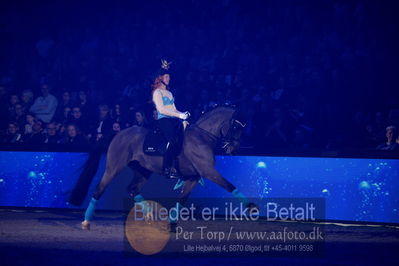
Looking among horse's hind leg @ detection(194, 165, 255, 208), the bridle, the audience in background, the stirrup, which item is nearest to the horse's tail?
the audience in background

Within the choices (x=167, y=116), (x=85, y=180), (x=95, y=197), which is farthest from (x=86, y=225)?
(x=167, y=116)

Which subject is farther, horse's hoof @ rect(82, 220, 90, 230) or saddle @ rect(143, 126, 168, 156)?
saddle @ rect(143, 126, 168, 156)

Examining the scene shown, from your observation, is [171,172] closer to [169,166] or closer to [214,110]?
[169,166]

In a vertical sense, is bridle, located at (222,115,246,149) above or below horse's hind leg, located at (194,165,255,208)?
above

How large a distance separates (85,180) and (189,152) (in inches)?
90.6

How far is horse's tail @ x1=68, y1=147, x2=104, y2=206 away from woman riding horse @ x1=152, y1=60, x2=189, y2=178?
1623mm

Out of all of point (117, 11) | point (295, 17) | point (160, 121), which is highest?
point (117, 11)

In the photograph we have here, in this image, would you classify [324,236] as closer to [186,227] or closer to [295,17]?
[186,227]

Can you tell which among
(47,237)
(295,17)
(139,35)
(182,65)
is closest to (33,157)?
(47,237)

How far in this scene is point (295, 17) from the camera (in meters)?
16.3

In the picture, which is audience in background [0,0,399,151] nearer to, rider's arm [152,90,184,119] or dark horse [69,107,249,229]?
dark horse [69,107,249,229]

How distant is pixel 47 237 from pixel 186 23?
10.1 m

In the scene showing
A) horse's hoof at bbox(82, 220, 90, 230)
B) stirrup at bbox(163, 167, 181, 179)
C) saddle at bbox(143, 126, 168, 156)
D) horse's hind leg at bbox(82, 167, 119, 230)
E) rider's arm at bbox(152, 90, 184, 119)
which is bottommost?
horse's hoof at bbox(82, 220, 90, 230)

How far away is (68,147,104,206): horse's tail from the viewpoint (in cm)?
1159
